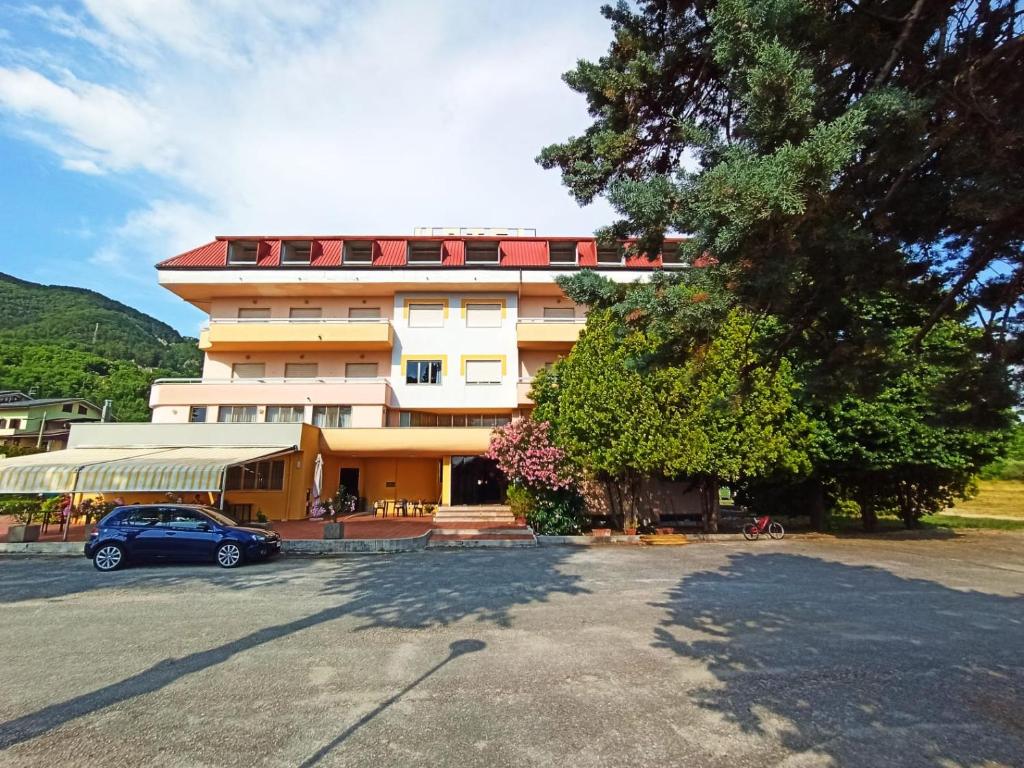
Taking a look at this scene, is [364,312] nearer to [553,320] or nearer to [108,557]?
[553,320]

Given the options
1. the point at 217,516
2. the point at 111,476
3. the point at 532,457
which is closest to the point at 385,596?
the point at 217,516

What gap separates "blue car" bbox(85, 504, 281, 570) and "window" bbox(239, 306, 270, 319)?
15795 millimetres

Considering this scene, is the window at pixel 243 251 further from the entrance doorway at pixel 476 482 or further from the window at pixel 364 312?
the entrance doorway at pixel 476 482

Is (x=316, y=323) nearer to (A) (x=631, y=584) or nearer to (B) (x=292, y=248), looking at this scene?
(B) (x=292, y=248)

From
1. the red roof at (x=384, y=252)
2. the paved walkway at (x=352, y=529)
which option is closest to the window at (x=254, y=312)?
the red roof at (x=384, y=252)

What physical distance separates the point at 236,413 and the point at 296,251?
9.06 metres

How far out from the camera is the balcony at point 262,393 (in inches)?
978

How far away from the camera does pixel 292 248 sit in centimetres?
2758

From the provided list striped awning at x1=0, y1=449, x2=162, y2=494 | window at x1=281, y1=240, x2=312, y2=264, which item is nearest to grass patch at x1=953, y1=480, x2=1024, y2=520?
window at x1=281, y1=240, x2=312, y2=264

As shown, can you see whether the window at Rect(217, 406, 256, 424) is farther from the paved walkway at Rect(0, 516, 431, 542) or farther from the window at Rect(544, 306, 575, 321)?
the window at Rect(544, 306, 575, 321)

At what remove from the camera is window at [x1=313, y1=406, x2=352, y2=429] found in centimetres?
2520

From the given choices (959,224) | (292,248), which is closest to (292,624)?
(959,224)

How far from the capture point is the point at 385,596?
32.2ft

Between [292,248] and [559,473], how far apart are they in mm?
18999
